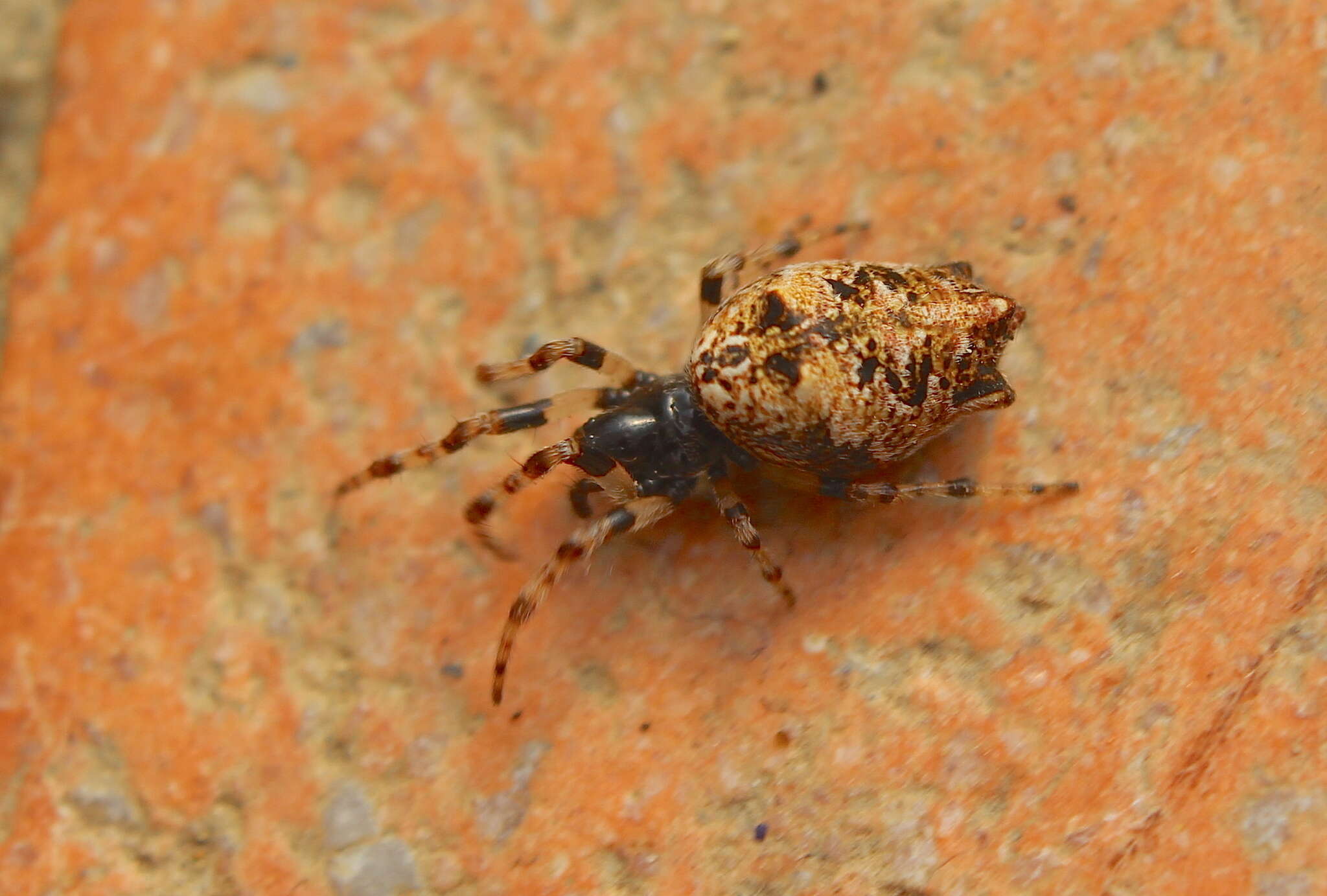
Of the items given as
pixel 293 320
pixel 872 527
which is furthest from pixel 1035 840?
pixel 293 320

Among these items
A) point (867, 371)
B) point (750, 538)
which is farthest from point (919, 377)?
point (750, 538)

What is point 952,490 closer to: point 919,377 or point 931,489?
point 931,489

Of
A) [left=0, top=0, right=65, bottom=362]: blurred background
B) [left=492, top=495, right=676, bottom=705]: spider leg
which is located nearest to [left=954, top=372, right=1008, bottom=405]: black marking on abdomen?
[left=492, top=495, right=676, bottom=705]: spider leg

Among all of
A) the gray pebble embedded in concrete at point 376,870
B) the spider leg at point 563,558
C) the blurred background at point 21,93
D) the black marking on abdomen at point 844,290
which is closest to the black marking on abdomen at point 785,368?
the black marking on abdomen at point 844,290

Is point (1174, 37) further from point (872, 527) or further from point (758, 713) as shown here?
point (758, 713)

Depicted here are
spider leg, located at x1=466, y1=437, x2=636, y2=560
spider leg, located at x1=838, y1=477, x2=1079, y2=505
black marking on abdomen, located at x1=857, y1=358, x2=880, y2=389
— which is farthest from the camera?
spider leg, located at x1=466, y1=437, x2=636, y2=560

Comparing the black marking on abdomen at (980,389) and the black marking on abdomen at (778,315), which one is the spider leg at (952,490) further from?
the black marking on abdomen at (778,315)

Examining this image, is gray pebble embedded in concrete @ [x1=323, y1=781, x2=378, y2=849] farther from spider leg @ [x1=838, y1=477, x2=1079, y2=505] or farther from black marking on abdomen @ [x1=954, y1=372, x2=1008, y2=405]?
black marking on abdomen @ [x1=954, y1=372, x2=1008, y2=405]
